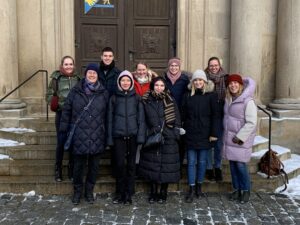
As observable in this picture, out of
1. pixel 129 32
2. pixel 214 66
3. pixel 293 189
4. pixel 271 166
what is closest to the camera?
pixel 214 66

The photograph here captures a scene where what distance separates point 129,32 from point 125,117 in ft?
11.5

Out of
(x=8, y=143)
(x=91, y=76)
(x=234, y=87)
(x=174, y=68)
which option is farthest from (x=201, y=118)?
(x=8, y=143)

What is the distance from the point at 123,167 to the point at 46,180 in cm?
126

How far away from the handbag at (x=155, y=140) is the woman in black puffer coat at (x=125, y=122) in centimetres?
8

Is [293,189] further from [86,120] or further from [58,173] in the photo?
[58,173]

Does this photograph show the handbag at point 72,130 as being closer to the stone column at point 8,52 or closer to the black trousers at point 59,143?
the black trousers at point 59,143

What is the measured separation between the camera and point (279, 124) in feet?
25.7

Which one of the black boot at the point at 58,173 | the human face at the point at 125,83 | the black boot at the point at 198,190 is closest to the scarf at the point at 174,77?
the human face at the point at 125,83

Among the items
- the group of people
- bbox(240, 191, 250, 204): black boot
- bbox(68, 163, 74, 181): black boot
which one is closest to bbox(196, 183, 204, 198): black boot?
the group of people

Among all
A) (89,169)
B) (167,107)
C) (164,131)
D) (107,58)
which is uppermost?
(107,58)

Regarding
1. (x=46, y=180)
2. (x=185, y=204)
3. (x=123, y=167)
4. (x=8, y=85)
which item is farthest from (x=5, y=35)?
(x=185, y=204)

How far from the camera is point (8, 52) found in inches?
289

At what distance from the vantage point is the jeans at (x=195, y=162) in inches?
218

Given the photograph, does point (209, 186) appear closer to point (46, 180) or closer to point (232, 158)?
point (232, 158)
